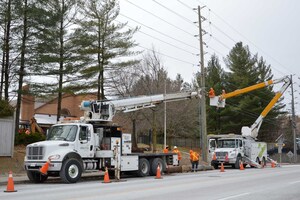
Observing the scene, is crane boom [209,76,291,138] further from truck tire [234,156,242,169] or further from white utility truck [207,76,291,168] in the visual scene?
truck tire [234,156,242,169]

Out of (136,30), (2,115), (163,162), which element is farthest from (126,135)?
(136,30)

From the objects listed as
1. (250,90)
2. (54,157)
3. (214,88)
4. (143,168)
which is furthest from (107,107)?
(214,88)

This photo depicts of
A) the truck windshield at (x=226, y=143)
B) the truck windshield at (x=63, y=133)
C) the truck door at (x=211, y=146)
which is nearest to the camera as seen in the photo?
the truck windshield at (x=63, y=133)

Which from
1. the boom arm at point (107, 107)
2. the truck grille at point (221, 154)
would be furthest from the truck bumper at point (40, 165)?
the truck grille at point (221, 154)

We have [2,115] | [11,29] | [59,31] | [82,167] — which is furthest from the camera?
[59,31]

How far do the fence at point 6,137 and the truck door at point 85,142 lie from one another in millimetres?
6069

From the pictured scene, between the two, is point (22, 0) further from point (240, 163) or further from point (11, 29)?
point (240, 163)

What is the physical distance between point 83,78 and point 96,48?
→ 106 inches

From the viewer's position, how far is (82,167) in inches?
730

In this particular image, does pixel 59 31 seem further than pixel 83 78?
No

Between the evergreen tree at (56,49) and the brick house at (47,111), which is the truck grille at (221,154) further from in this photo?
the brick house at (47,111)

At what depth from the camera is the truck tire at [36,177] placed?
1830 cm

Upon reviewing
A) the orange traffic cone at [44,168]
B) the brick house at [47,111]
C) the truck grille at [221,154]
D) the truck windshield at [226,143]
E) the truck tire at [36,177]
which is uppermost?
the brick house at [47,111]

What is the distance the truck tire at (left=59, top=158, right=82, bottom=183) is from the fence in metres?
6.86
